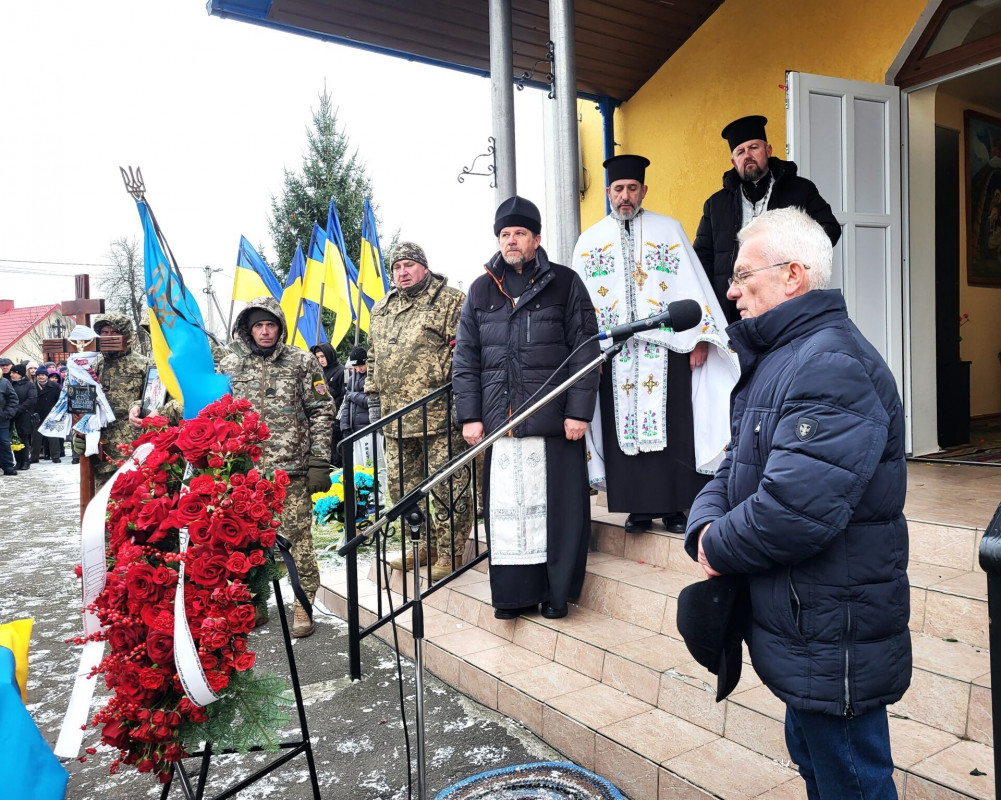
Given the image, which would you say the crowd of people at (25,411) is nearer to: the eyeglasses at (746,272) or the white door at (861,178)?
the white door at (861,178)

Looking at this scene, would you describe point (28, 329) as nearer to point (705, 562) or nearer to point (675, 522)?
point (675, 522)

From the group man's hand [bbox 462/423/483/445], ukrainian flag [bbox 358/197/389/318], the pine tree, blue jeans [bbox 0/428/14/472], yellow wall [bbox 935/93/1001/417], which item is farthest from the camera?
the pine tree

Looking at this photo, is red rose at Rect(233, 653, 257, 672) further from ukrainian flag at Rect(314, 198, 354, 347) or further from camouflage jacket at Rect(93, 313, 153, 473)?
ukrainian flag at Rect(314, 198, 354, 347)

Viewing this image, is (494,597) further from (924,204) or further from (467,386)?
(924,204)

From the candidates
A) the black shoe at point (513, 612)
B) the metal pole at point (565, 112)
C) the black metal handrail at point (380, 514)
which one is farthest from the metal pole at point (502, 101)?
the black shoe at point (513, 612)

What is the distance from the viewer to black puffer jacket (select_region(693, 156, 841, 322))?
14.4 ft

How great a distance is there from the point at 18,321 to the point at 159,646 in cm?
4877

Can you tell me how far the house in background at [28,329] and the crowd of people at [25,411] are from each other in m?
25.9

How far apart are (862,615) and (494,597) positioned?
8.13ft

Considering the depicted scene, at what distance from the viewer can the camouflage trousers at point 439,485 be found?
15.8 feet

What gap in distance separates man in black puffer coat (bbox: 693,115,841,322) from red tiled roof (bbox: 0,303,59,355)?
45.1 metres

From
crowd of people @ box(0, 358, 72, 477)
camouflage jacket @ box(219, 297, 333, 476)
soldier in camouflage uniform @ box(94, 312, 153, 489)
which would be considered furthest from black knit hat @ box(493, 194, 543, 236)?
crowd of people @ box(0, 358, 72, 477)

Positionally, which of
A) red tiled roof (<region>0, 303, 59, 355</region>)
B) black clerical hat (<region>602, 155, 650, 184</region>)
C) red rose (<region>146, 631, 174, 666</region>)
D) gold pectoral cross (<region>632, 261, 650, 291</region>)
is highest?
red tiled roof (<region>0, 303, 59, 355</region>)

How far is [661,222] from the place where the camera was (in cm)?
434
